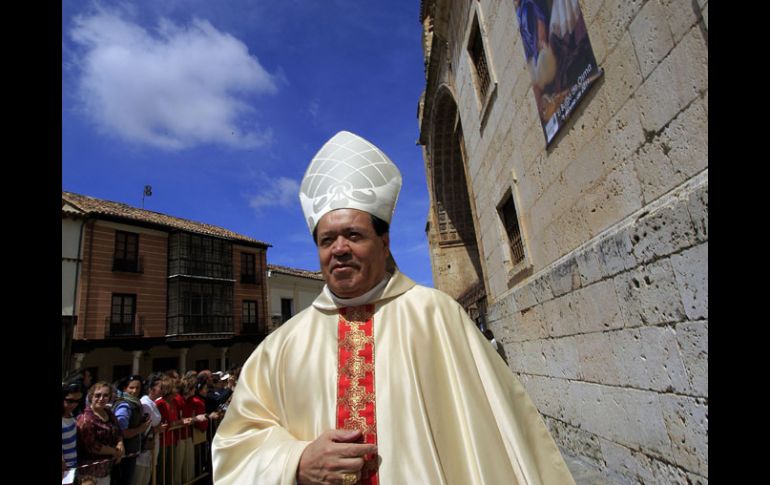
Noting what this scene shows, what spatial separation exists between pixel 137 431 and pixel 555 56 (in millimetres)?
6612

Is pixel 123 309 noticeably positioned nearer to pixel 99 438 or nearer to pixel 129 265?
pixel 129 265

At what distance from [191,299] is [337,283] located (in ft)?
77.2

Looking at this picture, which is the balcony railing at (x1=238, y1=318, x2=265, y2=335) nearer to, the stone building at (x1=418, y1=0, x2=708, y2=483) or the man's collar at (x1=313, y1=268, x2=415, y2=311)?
the stone building at (x1=418, y1=0, x2=708, y2=483)

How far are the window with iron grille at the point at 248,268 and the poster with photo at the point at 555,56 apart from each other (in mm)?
23964

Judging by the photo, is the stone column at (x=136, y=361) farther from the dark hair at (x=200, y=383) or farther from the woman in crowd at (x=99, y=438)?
the woman in crowd at (x=99, y=438)

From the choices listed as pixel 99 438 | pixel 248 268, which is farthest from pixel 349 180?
pixel 248 268

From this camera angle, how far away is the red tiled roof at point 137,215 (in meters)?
19.5

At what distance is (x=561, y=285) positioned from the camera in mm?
4914

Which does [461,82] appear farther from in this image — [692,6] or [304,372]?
[304,372]

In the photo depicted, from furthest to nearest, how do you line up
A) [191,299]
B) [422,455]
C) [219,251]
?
[219,251] < [191,299] < [422,455]

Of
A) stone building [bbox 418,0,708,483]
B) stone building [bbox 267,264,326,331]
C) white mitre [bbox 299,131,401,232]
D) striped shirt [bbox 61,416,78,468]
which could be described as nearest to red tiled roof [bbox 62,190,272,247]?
stone building [bbox 267,264,326,331]

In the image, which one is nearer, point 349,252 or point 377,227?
point 349,252

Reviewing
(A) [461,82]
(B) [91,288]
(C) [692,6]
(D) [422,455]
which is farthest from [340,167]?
(B) [91,288]

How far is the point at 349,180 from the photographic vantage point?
1.82 meters
